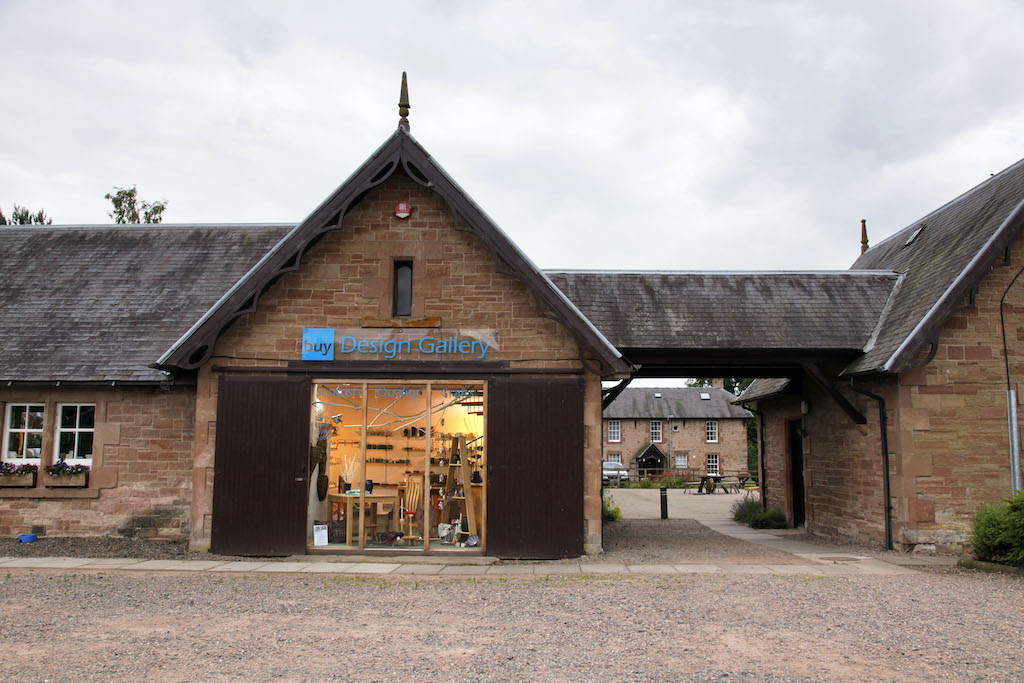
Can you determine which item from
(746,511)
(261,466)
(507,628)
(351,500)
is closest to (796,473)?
(746,511)

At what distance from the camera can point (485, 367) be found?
40.9 feet

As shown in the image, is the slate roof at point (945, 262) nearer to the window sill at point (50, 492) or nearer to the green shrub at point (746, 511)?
the green shrub at point (746, 511)

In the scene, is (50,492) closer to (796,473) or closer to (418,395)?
(418,395)

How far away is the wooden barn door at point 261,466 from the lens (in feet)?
40.2

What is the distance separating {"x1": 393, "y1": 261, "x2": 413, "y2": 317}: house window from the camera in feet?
42.1

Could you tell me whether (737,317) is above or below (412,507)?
above

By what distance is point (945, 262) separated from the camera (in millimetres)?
13969

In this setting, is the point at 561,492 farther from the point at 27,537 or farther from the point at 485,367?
the point at 27,537

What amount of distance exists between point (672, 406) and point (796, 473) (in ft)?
103

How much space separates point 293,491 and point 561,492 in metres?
4.10

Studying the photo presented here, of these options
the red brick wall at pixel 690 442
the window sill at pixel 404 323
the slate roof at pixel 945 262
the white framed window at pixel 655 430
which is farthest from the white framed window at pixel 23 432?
the white framed window at pixel 655 430

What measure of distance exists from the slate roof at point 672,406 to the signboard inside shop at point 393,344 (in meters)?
36.9

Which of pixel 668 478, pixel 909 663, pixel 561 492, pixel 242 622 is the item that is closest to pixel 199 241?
pixel 561 492

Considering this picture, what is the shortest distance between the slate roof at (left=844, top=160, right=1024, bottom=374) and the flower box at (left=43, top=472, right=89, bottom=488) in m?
13.1
